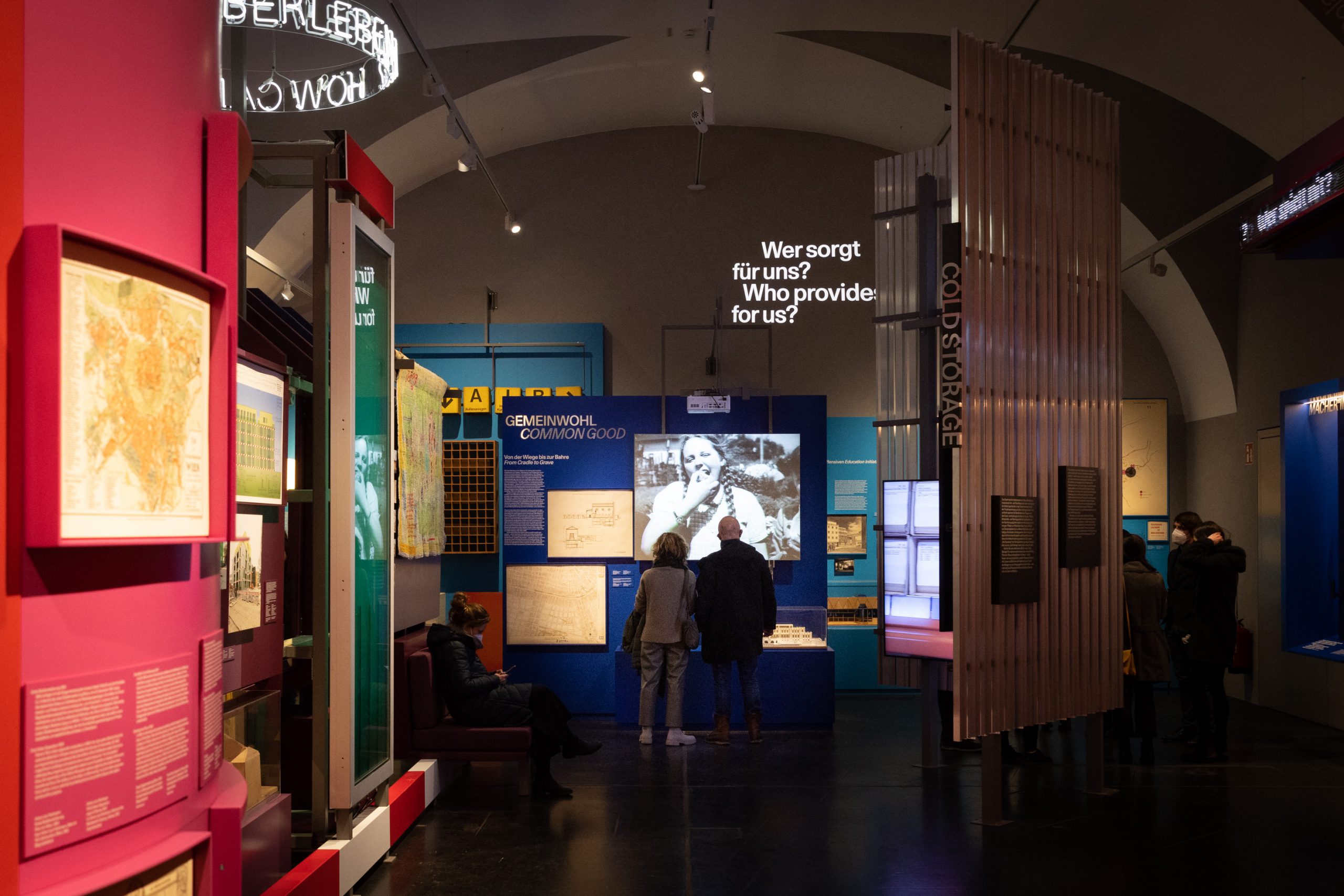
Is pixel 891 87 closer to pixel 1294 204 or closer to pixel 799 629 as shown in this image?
pixel 1294 204

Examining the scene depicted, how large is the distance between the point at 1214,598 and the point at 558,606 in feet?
17.5

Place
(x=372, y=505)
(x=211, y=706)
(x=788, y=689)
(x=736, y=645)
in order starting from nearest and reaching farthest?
(x=211, y=706) < (x=372, y=505) < (x=736, y=645) < (x=788, y=689)

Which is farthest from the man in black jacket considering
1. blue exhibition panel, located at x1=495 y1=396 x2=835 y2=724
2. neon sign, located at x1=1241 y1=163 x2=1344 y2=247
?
neon sign, located at x1=1241 y1=163 x2=1344 y2=247

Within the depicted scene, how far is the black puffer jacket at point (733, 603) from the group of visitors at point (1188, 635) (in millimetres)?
2699

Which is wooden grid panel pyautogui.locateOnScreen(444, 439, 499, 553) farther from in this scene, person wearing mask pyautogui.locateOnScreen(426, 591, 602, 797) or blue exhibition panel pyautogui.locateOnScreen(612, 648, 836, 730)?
person wearing mask pyautogui.locateOnScreen(426, 591, 602, 797)

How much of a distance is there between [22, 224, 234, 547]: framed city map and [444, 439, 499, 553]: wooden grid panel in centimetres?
722

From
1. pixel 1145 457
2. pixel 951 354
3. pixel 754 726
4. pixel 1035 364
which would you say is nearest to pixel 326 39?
pixel 951 354

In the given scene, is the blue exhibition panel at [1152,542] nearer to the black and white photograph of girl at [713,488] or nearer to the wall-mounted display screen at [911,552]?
the black and white photograph of girl at [713,488]

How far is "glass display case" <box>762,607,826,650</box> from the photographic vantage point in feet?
29.2

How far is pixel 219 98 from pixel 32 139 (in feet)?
2.74

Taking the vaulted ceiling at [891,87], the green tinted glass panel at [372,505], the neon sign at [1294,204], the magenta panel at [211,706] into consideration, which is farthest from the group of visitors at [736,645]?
the magenta panel at [211,706]

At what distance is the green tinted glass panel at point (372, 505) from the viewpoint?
4738mm

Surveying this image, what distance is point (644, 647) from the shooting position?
8.39 metres

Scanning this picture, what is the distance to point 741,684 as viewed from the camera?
8391mm
